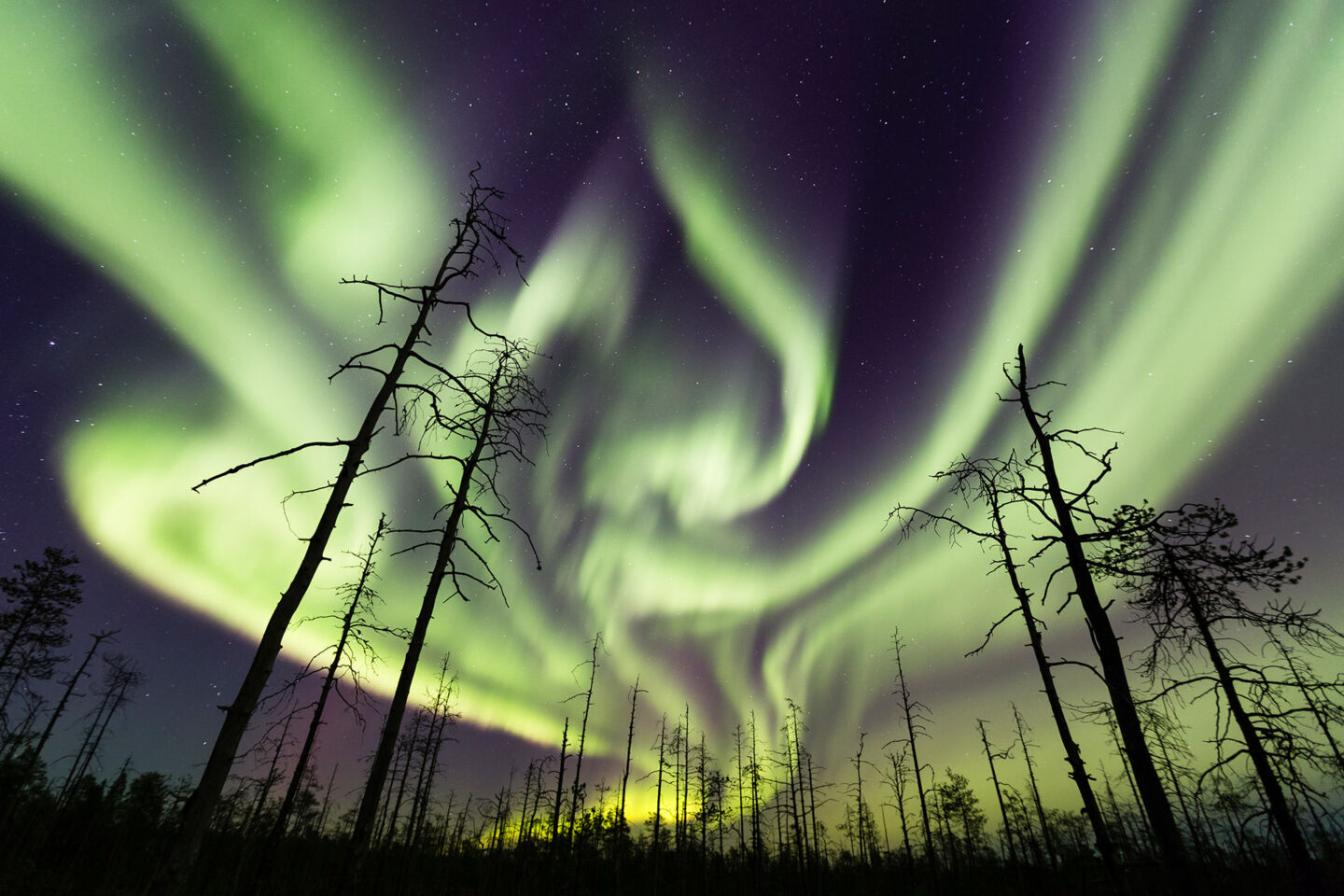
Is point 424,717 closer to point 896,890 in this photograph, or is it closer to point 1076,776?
point 896,890

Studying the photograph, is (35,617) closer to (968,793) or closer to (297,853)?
(297,853)

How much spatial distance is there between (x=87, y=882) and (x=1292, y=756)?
56.2 meters

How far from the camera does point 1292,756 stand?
769 centimetres

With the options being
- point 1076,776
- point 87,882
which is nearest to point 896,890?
point 1076,776

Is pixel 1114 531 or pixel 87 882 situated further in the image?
pixel 87 882

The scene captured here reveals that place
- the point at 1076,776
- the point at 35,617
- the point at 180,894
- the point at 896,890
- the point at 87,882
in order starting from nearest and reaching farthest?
the point at 180,894 < the point at 1076,776 < the point at 35,617 < the point at 87,882 < the point at 896,890

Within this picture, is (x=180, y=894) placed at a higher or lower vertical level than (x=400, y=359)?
lower

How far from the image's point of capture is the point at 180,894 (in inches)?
165

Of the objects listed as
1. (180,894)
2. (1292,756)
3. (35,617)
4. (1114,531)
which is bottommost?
(180,894)

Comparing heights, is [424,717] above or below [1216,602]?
above

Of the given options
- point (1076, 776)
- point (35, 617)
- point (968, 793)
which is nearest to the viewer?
point (1076, 776)

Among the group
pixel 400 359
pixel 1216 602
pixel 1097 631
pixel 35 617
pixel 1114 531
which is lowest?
pixel 1097 631

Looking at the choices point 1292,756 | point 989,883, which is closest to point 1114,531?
point 1292,756

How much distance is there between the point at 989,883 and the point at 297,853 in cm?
6966
